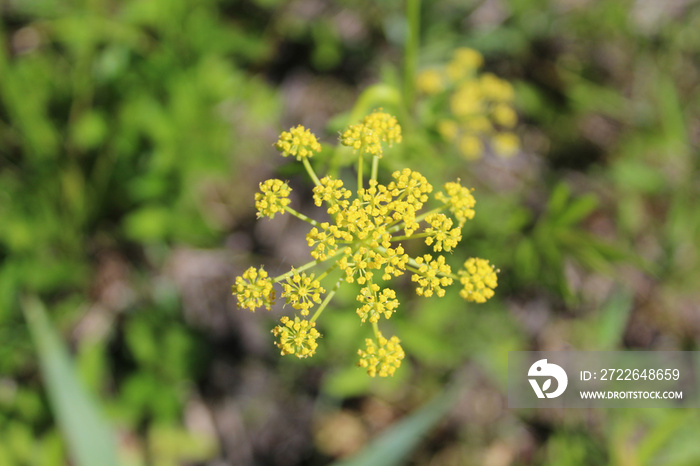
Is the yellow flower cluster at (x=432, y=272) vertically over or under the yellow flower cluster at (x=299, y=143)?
under

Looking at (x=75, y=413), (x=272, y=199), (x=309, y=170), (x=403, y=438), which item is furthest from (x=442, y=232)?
(x=75, y=413)

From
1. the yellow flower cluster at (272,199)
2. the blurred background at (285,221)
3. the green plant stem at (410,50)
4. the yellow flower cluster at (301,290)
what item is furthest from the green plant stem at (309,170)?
the blurred background at (285,221)

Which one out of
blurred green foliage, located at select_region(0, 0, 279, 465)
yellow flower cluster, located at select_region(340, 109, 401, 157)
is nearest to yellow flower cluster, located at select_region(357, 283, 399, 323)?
yellow flower cluster, located at select_region(340, 109, 401, 157)

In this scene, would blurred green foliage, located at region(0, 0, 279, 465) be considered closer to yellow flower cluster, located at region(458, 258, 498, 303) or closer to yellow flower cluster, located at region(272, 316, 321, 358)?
yellow flower cluster, located at region(272, 316, 321, 358)

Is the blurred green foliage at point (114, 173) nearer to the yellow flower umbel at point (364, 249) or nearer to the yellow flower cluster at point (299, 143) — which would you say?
the yellow flower cluster at point (299, 143)

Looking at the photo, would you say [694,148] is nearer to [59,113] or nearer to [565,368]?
[565,368]
